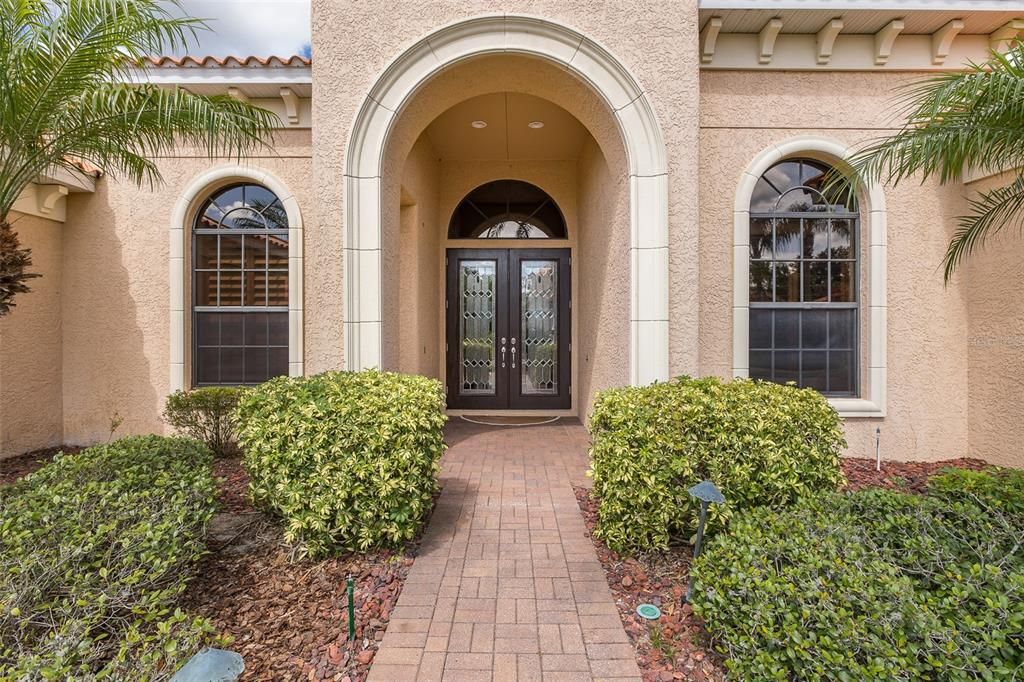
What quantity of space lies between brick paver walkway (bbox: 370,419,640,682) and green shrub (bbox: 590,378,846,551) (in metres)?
0.55

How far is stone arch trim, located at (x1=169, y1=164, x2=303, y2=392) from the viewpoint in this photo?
657cm

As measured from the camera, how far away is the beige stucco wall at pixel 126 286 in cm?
664

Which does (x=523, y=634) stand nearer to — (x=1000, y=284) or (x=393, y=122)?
(x=393, y=122)

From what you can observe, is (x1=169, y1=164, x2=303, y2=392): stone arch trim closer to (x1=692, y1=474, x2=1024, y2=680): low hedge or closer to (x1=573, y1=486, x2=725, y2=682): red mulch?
(x1=573, y1=486, x2=725, y2=682): red mulch

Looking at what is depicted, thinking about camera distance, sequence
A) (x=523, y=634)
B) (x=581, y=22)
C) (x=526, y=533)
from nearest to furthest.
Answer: (x=523, y=634) → (x=526, y=533) → (x=581, y=22)

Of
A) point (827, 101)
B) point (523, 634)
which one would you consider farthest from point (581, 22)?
point (523, 634)

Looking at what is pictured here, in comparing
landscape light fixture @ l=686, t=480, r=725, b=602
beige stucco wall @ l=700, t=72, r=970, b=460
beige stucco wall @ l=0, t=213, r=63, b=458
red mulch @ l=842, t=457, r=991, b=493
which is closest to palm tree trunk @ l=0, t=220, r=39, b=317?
beige stucco wall @ l=0, t=213, r=63, b=458

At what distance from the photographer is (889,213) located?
5.97 metres

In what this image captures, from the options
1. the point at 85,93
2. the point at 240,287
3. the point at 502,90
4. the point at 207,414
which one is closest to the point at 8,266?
the point at 85,93

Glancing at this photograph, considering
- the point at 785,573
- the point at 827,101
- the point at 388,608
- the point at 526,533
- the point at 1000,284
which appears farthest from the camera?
the point at 827,101

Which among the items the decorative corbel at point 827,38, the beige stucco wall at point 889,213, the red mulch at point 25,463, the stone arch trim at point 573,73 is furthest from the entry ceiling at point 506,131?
the red mulch at point 25,463

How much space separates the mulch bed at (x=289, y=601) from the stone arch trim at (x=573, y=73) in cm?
209

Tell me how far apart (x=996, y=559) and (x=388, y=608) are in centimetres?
356

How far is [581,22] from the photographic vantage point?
16.9ft
